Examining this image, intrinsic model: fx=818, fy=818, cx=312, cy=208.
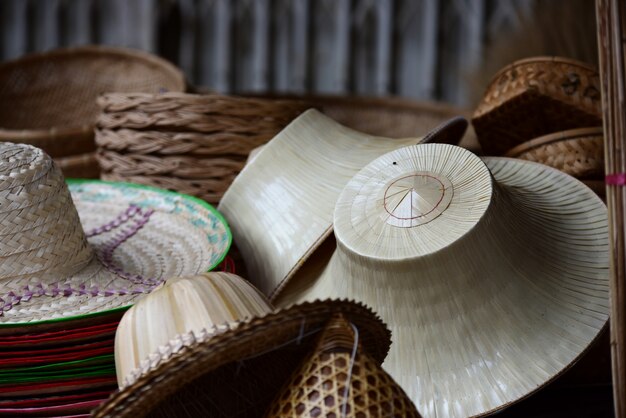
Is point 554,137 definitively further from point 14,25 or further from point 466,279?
point 14,25

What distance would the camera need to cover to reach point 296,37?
306cm

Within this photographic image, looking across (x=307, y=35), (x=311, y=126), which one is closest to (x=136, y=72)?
(x=307, y=35)

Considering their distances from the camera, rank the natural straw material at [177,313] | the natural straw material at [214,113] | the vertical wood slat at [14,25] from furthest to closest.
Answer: the vertical wood slat at [14,25] < the natural straw material at [214,113] < the natural straw material at [177,313]

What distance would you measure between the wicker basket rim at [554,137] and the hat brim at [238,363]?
2.03ft

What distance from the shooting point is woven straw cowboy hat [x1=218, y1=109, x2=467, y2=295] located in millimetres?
1384

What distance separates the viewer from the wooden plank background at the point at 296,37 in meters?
3.01

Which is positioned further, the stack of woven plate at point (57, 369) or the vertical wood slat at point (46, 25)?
the vertical wood slat at point (46, 25)

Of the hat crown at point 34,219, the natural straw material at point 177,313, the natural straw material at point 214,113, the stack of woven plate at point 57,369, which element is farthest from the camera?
the natural straw material at point 214,113

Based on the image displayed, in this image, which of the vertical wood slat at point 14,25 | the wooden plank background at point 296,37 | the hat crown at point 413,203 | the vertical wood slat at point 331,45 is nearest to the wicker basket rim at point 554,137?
the hat crown at point 413,203

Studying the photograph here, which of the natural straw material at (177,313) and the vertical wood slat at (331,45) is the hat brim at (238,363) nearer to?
the natural straw material at (177,313)

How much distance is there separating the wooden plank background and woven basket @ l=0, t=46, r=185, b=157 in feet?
1.48

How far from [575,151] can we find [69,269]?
838 mm

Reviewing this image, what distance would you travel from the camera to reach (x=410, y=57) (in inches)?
123

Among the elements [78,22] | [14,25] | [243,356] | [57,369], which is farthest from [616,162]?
[14,25]
